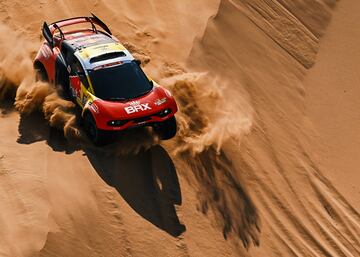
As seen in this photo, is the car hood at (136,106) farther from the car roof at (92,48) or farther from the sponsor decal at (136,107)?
the car roof at (92,48)

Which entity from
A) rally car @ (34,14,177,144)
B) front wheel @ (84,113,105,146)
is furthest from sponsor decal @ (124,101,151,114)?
front wheel @ (84,113,105,146)

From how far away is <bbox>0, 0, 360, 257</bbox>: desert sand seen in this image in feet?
33.6

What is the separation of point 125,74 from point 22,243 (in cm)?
348

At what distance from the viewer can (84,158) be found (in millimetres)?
10922

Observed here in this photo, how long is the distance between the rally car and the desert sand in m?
0.38

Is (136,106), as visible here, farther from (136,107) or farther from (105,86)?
(105,86)

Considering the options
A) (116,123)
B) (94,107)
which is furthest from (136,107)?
(94,107)

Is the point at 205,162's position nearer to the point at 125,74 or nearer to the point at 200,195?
the point at 200,195

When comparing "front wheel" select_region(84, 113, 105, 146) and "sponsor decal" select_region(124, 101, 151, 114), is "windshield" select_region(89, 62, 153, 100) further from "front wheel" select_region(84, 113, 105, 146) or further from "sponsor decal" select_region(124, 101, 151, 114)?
"front wheel" select_region(84, 113, 105, 146)

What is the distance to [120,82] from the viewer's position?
11.2 meters

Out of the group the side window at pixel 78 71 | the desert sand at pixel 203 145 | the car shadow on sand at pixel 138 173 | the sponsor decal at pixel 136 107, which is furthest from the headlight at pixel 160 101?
the side window at pixel 78 71

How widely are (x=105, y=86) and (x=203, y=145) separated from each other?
2.07 meters

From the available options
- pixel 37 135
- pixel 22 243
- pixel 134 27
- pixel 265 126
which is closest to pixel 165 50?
pixel 134 27

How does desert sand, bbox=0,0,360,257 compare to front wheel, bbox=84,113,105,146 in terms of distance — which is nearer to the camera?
desert sand, bbox=0,0,360,257
